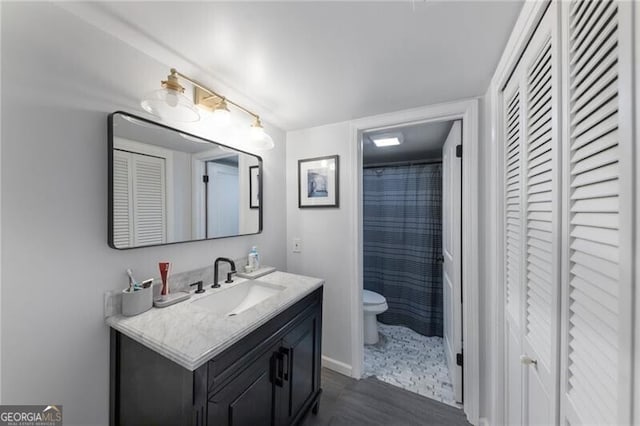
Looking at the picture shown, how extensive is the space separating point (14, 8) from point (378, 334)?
3133mm

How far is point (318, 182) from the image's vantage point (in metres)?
1.96

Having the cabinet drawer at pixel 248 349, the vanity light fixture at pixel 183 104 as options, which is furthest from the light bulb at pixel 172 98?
the cabinet drawer at pixel 248 349

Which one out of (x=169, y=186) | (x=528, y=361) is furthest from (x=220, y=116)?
(x=528, y=361)

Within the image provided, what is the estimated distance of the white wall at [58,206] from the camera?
76cm

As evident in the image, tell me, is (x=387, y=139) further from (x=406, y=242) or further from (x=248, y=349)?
(x=248, y=349)

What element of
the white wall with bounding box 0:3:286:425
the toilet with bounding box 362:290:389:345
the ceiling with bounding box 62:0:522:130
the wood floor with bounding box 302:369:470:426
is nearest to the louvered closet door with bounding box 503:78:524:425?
the ceiling with bounding box 62:0:522:130

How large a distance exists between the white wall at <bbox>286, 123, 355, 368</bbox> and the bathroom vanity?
67 centimetres

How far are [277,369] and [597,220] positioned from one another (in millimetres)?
1256

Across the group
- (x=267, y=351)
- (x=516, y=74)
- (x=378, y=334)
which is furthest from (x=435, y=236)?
(x=267, y=351)

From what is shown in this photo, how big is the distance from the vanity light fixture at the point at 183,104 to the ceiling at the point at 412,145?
116 cm

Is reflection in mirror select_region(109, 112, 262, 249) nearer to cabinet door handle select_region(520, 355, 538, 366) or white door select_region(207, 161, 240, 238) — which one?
white door select_region(207, 161, 240, 238)

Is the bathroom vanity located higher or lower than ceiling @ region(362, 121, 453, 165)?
lower

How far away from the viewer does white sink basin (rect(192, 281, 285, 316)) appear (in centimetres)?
128

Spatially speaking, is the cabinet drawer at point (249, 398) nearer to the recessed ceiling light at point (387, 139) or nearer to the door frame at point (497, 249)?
the door frame at point (497, 249)
